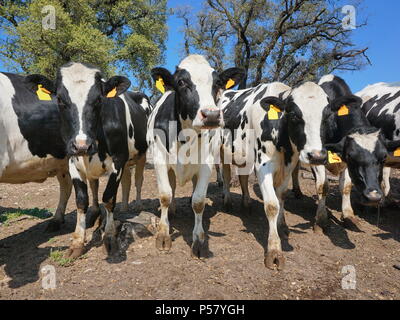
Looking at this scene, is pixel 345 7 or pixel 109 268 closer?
pixel 109 268

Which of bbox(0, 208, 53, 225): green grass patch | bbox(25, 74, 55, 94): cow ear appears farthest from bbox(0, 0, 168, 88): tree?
bbox(25, 74, 55, 94): cow ear

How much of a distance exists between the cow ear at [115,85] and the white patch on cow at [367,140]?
3461 millimetres

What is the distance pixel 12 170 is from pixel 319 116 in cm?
441

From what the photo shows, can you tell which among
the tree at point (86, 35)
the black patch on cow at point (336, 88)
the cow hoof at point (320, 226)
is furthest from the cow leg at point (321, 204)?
the tree at point (86, 35)

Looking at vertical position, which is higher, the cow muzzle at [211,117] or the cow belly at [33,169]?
the cow muzzle at [211,117]

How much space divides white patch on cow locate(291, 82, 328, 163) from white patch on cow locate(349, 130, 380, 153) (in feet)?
3.49

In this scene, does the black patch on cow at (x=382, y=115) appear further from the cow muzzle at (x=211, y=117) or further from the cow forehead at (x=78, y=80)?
the cow forehead at (x=78, y=80)

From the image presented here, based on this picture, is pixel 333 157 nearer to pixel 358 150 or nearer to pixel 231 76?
pixel 358 150

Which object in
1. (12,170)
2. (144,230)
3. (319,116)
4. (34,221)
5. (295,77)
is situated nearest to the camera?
(319,116)

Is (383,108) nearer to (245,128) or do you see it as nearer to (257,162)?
(245,128)

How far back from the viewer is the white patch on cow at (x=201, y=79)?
152 inches

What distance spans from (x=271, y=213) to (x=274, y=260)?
640 mm
